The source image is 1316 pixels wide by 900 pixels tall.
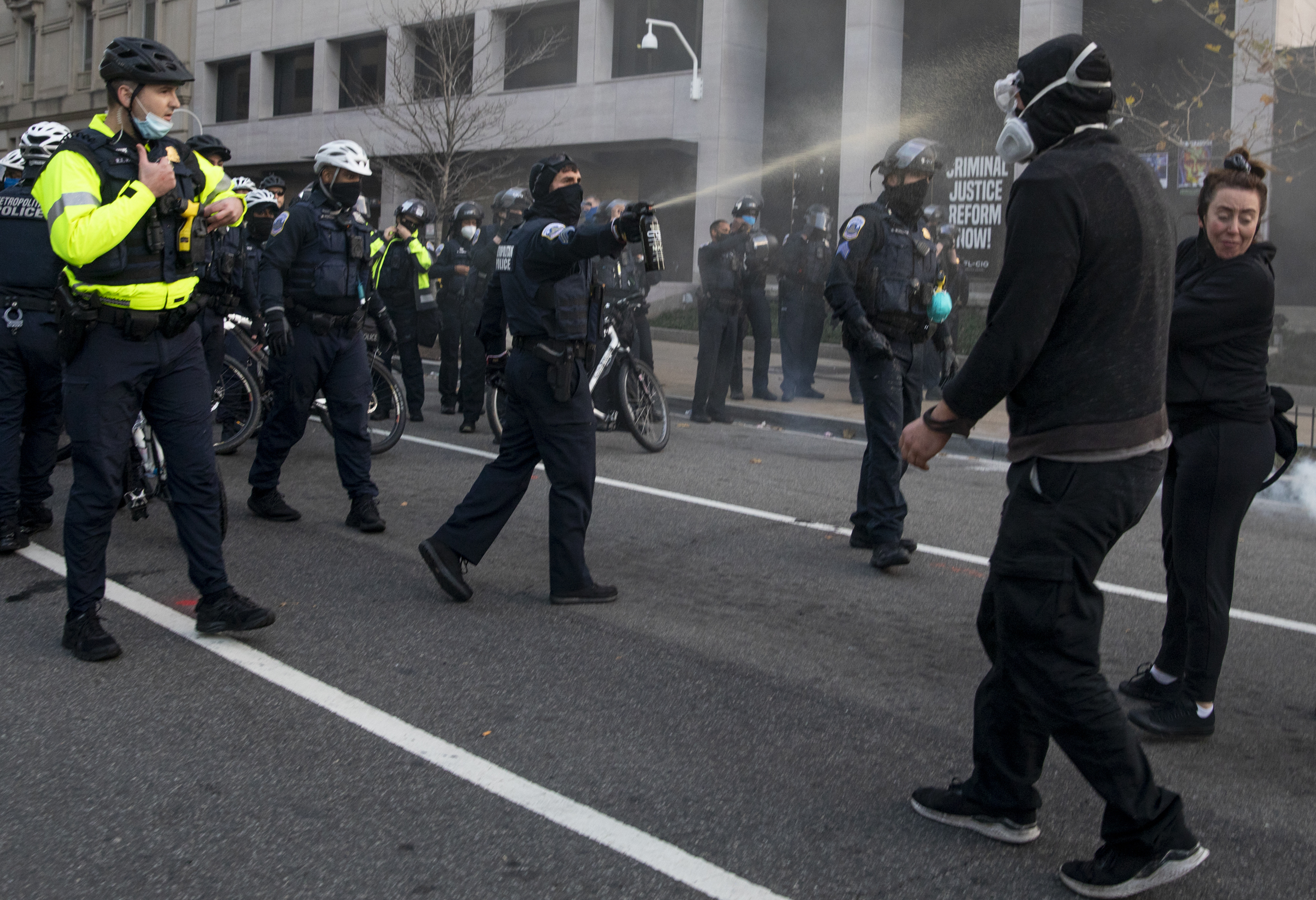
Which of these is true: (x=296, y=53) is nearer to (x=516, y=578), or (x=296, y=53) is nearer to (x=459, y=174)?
(x=459, y=174)

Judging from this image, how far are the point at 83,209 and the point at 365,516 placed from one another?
299 cm

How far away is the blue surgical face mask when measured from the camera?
179 inches

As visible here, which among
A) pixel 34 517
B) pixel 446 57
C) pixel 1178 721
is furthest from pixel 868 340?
pixel 446 57

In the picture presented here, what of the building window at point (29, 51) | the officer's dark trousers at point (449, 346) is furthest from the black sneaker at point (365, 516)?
the building window at point (29, 51)

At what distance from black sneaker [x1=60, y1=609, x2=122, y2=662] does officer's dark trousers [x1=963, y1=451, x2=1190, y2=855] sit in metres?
3.23

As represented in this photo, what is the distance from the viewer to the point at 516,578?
6.20m

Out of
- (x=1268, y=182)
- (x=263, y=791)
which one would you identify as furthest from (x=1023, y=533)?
(x=1268, y=182)

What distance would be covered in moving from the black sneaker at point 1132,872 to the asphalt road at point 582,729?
86 millimetres

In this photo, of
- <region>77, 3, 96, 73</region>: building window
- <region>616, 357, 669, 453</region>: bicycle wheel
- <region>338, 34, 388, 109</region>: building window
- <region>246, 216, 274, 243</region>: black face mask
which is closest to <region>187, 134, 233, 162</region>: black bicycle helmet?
<region>246, 216, 274, 243</region>: black face mask

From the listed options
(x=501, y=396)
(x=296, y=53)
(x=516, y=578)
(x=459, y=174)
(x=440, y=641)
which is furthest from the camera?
(x=296, y=53)

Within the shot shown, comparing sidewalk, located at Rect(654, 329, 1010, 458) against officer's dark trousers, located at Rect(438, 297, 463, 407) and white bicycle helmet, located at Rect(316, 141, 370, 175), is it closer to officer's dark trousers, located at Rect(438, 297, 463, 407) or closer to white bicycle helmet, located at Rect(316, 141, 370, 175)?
officer's dark trousers, located at Rect(438, 297, 463, 407)

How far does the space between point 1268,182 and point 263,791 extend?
16.6 m

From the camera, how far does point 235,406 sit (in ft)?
31.3

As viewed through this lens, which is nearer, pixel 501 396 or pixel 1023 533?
pixel 1023 533
